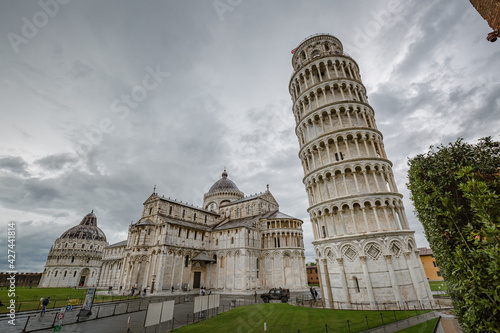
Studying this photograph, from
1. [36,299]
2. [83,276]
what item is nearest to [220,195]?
[36,299]

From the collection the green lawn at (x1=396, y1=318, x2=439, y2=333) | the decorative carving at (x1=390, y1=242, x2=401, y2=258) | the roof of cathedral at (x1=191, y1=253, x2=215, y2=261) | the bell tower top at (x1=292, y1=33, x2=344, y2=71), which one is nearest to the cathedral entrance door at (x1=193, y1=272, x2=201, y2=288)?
the roof of cathedral at (x1=191, y1=253, x2=215, y2=261)

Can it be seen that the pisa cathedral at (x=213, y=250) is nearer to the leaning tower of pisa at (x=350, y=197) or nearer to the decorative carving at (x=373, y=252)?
the leaning tower of pisa at (x=350, y=197)

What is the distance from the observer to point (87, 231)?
262ft

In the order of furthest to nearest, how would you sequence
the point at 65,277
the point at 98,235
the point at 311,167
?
the point at 98,235 → the point at 65,277 → the point at 311,167

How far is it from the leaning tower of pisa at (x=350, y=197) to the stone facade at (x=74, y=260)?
84.5 m

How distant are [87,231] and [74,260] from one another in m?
10.5

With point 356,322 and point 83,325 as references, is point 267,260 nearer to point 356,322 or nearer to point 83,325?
point 356,322

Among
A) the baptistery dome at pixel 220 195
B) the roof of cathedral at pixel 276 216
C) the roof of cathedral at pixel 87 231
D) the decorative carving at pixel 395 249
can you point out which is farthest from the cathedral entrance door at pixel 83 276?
the decorative carving at pixel 395 249

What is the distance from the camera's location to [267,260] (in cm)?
4153

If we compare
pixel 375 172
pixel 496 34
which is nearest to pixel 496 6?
pixel 496 34

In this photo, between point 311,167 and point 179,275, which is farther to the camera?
point 179,275

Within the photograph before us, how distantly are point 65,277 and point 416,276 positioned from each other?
9404cm

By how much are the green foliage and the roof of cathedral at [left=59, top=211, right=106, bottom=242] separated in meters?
98.4

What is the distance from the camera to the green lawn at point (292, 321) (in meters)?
13.3
